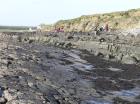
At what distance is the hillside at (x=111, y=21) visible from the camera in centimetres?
9306

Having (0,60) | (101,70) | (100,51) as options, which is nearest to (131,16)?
A: (100,51)

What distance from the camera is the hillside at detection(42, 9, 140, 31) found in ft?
305

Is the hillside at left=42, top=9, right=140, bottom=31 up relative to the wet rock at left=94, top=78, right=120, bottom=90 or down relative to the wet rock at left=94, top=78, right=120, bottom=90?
up

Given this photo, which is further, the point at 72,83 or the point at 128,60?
the point at 128,60

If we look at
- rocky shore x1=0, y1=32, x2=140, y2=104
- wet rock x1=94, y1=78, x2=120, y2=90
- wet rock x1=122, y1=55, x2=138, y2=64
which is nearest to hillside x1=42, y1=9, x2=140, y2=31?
wet rock x1=122, y1=55, x2=138, y2=64

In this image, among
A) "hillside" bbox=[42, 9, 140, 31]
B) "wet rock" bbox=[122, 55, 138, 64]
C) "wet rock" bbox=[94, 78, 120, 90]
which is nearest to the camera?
"wet rock" bbox=[94, 78, 120, 90]

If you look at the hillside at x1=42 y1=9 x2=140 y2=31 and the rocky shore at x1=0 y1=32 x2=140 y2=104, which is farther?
the hillside at x1=42 y1=9 x2=140 y2=31

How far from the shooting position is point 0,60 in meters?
29.9

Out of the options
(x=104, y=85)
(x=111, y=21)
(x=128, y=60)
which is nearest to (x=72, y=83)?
(x=104, y=85)

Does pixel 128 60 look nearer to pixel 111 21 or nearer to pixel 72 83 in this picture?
pixel 72 83

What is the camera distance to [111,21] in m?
101

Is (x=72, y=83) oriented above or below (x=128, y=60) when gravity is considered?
above

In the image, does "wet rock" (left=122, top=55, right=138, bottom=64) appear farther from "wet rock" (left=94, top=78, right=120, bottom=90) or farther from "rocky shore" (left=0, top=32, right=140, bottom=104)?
"wet rock" (left=94, top=78, right=120, bottom=90)

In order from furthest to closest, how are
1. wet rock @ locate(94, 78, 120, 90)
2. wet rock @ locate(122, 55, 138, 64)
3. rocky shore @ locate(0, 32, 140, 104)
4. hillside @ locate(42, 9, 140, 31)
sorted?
hillside @ locate(42, 9, 140, 31) → wet rock @ locate(122, 55, 138, 64) → wet rock @ locate(94, 78, 120, 90) → rocky shore @ locate(0, 32, 140, 104)
